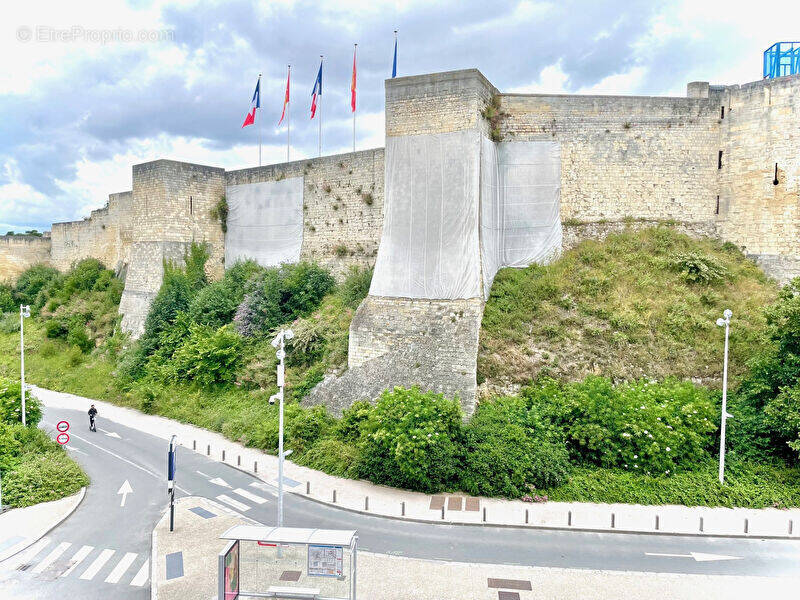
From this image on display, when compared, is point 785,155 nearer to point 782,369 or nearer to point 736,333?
point 736,333

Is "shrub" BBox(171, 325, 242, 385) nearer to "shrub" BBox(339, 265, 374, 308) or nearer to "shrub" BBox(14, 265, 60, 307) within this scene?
"shrub" BBox(339, 265, 374, 308)

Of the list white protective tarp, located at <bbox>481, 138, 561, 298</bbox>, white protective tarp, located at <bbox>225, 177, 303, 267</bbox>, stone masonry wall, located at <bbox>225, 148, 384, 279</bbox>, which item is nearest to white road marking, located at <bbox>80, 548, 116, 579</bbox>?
stone masonry wall, located at <bbox>225, 148, 384, 279</bbox>

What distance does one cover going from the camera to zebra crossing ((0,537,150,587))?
1052 cm

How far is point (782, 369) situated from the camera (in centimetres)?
1395

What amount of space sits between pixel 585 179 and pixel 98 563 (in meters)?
19.5

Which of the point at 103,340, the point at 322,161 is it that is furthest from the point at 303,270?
the point at 103,340

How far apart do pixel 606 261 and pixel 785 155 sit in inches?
286

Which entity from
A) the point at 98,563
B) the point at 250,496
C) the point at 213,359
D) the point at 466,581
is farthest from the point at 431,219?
the point at 98,563

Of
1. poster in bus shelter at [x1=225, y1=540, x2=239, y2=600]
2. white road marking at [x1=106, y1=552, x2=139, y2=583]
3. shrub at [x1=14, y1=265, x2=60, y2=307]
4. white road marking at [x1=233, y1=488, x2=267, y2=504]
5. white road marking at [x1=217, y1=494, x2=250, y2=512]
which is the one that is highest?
shrub at [x1=14, y1=265, x2=60, y2=307]

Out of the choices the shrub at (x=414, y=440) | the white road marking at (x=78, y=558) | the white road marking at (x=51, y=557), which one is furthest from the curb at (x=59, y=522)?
the shrub at (x=414, y=440)

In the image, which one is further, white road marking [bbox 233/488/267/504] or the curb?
white road marking [bbox 233/488/267/504]

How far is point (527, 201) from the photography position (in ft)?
69.6

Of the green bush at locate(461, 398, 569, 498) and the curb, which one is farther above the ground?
the green bush at locate(461, 398, 569, 498)

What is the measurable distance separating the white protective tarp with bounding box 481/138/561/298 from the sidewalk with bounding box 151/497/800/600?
1243 cm
